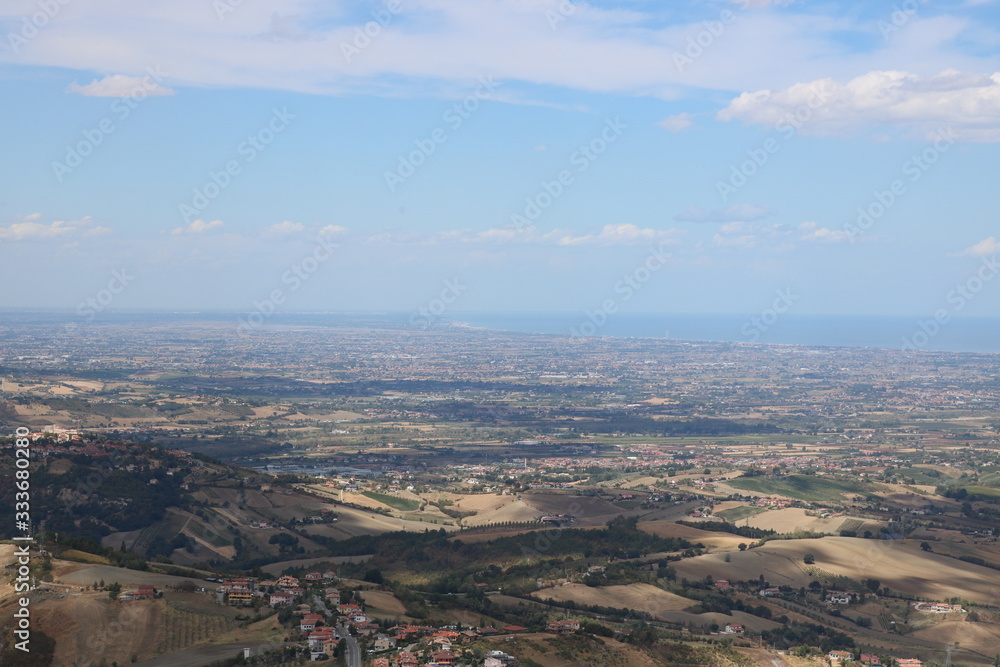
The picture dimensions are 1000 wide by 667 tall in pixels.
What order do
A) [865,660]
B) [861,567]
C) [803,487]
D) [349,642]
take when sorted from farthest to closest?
[803,487], [861,567], [865,660], [349,642]

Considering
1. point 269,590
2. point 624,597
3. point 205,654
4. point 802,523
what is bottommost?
point 802,523

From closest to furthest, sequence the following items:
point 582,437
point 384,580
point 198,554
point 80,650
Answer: point 80,650
point 384,580
point 198,554
point 582,437

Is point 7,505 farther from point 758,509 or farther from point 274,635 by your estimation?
point 758,509

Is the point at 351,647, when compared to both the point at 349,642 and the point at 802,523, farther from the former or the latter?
the point at 802,523

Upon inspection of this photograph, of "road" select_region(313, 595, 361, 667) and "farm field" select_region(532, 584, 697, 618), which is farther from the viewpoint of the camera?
"farm field" select_region(532, 584, 697, 618)

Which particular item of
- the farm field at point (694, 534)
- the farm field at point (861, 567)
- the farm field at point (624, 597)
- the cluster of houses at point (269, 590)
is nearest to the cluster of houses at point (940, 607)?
the farm field at point (861, 567)

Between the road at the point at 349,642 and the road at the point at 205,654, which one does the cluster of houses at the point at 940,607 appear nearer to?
the road at the point at 349,642

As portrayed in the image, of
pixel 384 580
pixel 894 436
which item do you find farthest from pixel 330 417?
pixel 384 580

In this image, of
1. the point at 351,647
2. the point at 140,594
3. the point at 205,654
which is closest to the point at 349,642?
the point at 351,647

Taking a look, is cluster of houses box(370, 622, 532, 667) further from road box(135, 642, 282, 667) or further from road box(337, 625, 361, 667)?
road box(135, 642, 282, 667)

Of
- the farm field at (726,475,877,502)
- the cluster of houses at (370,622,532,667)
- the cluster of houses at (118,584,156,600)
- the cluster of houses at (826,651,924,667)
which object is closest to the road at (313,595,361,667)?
the cluster of houses at (370,622,532,667)

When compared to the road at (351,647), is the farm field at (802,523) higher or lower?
lower
